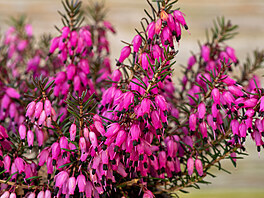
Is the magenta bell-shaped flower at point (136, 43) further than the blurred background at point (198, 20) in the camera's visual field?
No

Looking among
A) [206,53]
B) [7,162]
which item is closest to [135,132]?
[7,162]

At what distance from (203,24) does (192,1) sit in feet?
0.54

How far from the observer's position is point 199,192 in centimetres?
217

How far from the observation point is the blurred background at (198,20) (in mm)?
2359

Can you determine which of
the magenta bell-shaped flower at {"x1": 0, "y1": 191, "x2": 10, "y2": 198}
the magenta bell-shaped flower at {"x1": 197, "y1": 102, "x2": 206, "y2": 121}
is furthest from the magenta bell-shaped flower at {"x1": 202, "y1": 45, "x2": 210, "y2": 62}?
the magenta bell-shaped flower at {"x1": 0, "y1": 191, "x2": 10, "y2": 198}

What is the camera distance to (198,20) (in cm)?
240

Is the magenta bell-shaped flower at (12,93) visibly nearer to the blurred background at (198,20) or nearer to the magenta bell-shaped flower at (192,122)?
the magenta bell-shaped flower at (192,122)

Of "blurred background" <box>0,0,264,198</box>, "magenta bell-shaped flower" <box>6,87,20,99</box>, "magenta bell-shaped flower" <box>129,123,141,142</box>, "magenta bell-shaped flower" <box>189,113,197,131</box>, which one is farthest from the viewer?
"blurred background" <box>0,0,264,198</box>

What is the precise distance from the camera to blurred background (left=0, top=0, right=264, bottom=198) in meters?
2.36

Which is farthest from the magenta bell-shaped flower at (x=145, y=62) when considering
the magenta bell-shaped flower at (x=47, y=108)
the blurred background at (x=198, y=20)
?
the blurred background at (x=198, y=20)

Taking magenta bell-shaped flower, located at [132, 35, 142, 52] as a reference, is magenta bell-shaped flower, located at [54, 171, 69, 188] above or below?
below

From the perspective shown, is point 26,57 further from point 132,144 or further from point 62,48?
point 132,144

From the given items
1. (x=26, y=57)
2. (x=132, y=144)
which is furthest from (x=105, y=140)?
(x=26, y=57)

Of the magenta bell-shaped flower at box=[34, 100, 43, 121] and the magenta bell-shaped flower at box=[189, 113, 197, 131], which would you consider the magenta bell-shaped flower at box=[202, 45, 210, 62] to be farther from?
the magenta bell-shaped flower at box=[34, 100, 43, 121]
